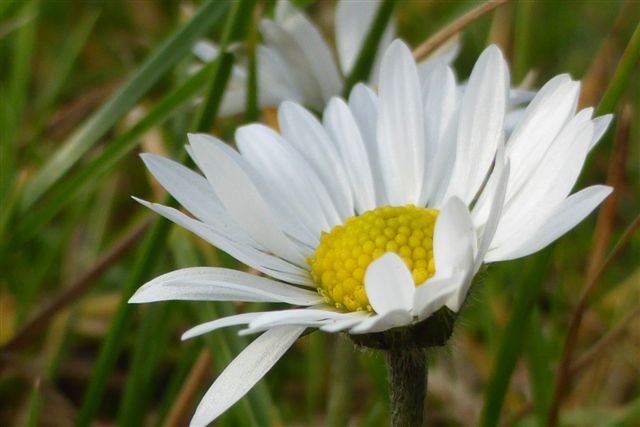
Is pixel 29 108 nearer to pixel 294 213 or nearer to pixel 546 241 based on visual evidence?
pixel 294 213

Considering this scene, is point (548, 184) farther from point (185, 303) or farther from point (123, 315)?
point (185, 303)

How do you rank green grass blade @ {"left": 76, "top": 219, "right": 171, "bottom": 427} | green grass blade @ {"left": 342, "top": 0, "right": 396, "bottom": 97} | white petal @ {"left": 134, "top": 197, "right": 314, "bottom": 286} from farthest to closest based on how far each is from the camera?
green grass blade @ {"left": 342, "top": 0, "right": 396, "bottom": 97}
green grass blade @ {"left": 76, "top": 219, "right": 171, "bottom": 427}
white petal @ {"left": 134, "top": 197, "right": 314, "bottom": 286}

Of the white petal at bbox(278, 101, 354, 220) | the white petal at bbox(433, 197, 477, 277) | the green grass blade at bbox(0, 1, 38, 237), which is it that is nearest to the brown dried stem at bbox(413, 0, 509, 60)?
the white petal at bbox(278, 101, 354, 220)

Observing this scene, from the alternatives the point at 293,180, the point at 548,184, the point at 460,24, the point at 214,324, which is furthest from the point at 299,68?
the point at 214,324

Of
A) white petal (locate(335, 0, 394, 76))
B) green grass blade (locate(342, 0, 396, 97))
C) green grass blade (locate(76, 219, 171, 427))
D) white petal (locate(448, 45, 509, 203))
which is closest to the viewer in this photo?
white petal (locate(448, 45, 509, 203))

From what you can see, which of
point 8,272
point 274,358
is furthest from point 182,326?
point 274,358

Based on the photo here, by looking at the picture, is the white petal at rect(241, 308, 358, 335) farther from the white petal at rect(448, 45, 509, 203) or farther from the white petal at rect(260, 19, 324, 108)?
the white petal at rect(260, 19, 324, 108)

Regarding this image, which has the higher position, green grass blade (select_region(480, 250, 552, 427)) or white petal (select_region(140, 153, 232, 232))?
white petal (select_region(140, 153, 232, 232))
